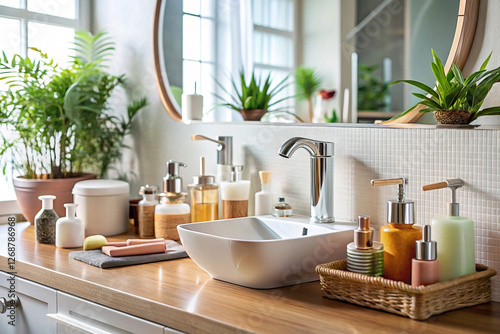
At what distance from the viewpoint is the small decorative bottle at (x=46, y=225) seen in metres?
1.70

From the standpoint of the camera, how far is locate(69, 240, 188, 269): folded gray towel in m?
1.43

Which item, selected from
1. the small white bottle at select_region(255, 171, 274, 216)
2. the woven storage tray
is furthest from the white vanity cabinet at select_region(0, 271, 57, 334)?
the woven storage tray

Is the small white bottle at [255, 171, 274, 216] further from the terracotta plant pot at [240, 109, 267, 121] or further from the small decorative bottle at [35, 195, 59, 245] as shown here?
the small decorative bottle at [35, 195, 59, 245]

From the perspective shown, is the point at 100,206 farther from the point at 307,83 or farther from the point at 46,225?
the point at 307,83

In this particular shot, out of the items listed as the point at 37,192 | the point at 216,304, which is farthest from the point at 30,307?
the point at 216,304

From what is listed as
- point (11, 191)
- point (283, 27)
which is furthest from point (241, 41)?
point (11, 191)

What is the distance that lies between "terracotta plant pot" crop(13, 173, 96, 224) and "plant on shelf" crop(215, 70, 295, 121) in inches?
22.7

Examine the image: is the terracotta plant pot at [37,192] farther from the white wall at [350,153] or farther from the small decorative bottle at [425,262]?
the small decorative bottle at [425,262]

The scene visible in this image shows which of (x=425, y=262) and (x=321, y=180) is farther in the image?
(x=321, y=180)

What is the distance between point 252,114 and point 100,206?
0.52 metres

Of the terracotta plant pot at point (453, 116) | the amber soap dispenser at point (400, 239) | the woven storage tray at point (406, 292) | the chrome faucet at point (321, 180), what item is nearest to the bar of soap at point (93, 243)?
the chrome faucet at point (321, 180)

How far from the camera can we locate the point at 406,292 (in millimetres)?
1038

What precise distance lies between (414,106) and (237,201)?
55 cm

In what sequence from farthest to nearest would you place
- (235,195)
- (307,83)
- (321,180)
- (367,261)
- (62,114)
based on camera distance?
(62,114) → (235,195) → (307,83) → (321,180) → (367,261)
